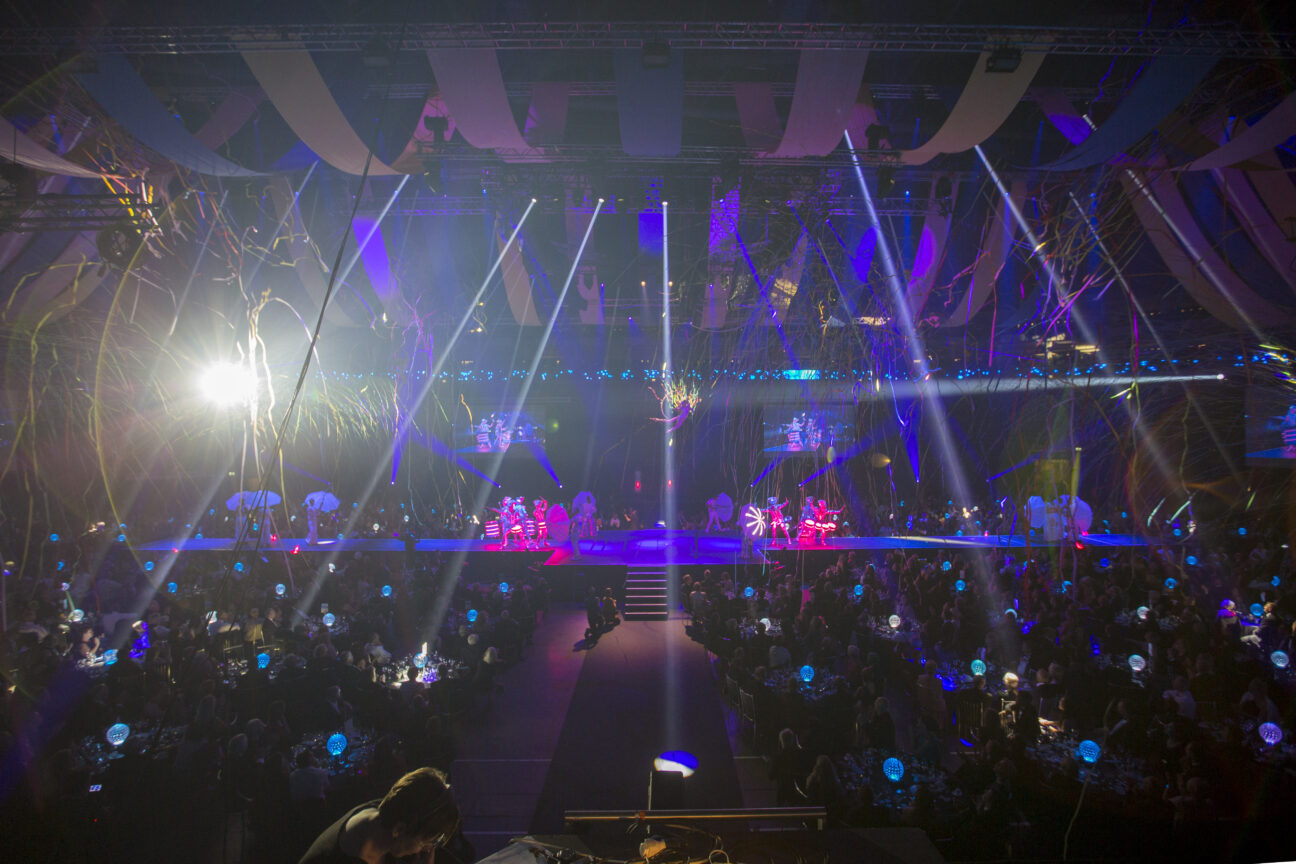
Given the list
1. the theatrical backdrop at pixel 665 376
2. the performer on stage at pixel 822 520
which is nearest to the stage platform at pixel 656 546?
the theatrical backdrop at pixel 665 376

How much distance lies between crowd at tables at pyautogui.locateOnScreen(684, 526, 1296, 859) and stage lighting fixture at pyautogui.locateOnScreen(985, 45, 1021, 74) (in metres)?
4.38

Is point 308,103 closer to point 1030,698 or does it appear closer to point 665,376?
point 1030,698

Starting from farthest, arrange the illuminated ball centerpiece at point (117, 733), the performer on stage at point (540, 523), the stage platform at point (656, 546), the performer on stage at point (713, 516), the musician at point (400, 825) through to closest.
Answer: the performer on stage at point (713, 516) < the performer on stage at point (540, 523) < the stage platform at point (656, 546) < the illuminated ball centerpiece at point (117, 733) < the musician at point (400, 825)

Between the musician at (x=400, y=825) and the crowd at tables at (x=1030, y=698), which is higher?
the musician at (x=400, y=825)

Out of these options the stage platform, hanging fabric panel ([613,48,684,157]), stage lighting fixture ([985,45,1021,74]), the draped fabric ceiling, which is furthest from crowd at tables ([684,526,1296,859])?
hanging fabric panel ([613,48,684,157])

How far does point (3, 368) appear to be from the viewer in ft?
31.8

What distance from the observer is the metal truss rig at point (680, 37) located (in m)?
3.83

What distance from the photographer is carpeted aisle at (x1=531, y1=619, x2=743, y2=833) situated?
202 inches

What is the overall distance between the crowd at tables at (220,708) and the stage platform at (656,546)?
3.71 meters

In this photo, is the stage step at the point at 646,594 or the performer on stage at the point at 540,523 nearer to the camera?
the stage step at the point at 646,594

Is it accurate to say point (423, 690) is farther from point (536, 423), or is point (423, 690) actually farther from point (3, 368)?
point (536, 423)

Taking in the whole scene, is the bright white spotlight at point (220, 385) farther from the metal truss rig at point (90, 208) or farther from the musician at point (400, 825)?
the musician at point (400, 825)

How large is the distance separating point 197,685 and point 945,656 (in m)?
8.90

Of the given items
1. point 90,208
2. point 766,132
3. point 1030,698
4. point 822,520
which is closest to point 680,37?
point 766,132
